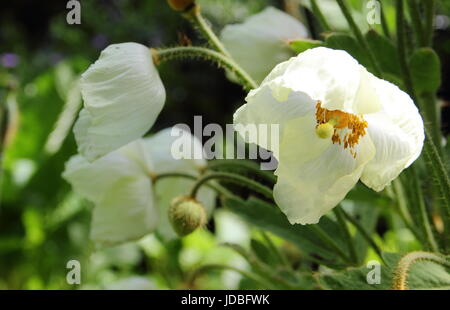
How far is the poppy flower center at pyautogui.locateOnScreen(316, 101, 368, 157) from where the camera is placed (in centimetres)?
50

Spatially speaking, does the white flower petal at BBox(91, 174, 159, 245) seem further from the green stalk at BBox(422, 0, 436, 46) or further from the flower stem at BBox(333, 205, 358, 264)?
the green stalk at BBox(422, 0, 436, 46)

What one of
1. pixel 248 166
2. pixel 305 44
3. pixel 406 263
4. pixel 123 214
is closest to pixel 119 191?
pixel 123 214

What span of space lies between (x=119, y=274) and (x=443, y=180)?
169 centimetres

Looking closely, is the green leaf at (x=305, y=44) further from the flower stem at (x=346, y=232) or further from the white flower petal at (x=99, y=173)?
the white flower petal at (x=99, y=173)

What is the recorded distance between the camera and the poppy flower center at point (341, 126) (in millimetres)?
500

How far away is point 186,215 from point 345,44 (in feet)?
0.74

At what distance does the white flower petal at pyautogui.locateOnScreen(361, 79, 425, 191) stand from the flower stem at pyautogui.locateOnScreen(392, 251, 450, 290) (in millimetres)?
55

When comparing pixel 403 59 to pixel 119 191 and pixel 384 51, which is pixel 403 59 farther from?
pixel 119 191

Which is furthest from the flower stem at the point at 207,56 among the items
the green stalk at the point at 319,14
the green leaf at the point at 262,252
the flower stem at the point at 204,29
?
the green leaf at the point at 262,252

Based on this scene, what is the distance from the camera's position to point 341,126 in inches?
20.1

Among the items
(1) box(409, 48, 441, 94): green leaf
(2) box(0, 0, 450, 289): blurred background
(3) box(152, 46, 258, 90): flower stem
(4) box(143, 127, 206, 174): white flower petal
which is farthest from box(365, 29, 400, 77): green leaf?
(2) box(0, 0, 450, 289): blurred background

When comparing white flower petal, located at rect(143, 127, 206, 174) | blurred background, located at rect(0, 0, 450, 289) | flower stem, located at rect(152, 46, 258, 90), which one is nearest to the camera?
flower stem, located at rect(152, 46, 258, 90)

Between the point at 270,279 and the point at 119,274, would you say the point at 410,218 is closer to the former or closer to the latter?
the point at 270,279
